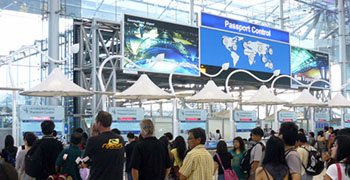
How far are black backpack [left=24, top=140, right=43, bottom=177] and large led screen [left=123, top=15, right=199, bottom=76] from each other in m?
9.11

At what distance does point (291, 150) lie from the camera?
4219 millimetres

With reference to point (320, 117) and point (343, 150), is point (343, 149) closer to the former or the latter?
point (343, 150)

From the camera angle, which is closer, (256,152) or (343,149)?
(343,149)

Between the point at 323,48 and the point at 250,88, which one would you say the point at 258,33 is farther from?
the point at 323,48

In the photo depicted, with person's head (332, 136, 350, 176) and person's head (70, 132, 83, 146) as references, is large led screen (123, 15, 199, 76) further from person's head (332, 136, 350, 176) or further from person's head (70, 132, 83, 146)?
person's head (332, 136, 350, 176)

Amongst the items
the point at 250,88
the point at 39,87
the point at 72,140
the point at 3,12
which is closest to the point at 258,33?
the point at 250,88

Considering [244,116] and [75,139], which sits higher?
[75,139]

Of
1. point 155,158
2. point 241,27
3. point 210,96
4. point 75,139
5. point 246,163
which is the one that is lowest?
point 246,163

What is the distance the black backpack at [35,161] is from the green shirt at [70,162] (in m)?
0.21

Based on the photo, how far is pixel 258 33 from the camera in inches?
→ 786

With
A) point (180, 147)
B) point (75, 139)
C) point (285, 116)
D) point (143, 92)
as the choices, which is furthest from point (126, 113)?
point (285, 116)

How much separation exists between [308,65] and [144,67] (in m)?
10.3

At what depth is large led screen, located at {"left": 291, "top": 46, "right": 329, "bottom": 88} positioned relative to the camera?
71.5ft

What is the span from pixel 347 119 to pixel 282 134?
17.1 meters
